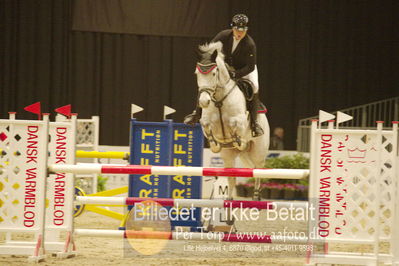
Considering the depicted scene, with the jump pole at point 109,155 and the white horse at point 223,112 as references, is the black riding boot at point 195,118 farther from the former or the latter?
the jump pole at point 109,155

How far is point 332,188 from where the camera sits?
11.5ft

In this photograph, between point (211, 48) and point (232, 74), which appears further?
point (232, 74)

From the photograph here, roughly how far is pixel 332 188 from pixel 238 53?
169 centimetres

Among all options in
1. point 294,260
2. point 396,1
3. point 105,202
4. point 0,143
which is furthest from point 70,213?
point 396,1

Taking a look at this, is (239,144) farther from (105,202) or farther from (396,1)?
(396,1)

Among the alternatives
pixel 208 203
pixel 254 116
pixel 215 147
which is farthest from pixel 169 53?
pixel 208 203

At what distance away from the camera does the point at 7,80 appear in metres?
11.1

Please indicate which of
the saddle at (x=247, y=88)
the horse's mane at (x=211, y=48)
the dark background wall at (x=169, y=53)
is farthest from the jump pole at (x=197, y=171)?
the dark background wall at (x=169, y=53)

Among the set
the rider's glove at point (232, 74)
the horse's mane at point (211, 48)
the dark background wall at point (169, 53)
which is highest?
the dark background wall at point (169, 53)

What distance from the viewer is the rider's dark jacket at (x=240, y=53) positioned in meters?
4.73

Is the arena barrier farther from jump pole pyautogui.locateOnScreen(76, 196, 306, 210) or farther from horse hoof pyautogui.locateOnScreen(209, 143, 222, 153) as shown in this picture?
horse hoof pyautogui.locateOnScreen(209, 143, 222, 153)

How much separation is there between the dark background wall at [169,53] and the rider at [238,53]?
6.21 m

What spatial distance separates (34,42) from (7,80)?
0.87m

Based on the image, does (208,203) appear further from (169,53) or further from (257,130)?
(169,53)
